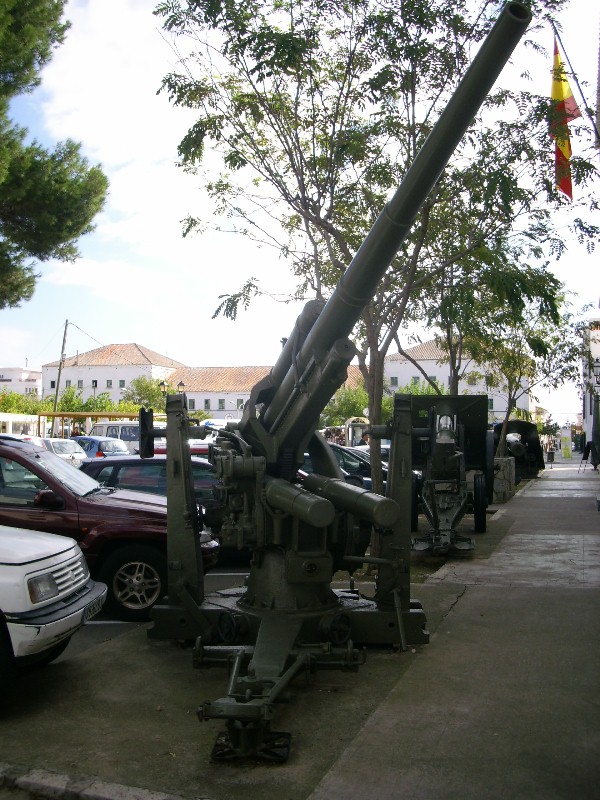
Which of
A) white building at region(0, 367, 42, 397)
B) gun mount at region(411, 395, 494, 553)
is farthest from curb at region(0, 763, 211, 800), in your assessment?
white building at region(0, 367, 42, 397)

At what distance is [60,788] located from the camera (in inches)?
168

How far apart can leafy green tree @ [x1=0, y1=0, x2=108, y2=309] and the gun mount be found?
808cm

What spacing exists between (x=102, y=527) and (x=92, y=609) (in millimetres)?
1994

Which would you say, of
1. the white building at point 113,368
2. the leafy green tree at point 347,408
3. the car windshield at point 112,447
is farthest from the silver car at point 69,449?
the white building at point 113,368

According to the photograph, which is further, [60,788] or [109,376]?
[109,376]

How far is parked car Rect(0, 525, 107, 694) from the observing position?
513 centimetres

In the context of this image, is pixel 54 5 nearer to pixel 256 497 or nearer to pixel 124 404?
pixel 256 497

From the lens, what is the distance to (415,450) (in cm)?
1303

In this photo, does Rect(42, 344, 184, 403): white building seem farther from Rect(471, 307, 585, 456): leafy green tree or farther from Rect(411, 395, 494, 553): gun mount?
Rect(411, 395, 494, 553): gun mount

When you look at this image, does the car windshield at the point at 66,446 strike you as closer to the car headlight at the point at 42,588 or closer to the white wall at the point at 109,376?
the car headlight at the point at 42,588

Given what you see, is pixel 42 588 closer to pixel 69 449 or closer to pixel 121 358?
pixel 69 449

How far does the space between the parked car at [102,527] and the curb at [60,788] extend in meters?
3.39

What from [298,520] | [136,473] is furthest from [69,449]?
[298,520]

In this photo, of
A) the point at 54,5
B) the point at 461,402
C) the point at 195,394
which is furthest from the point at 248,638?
the point at 195,394
